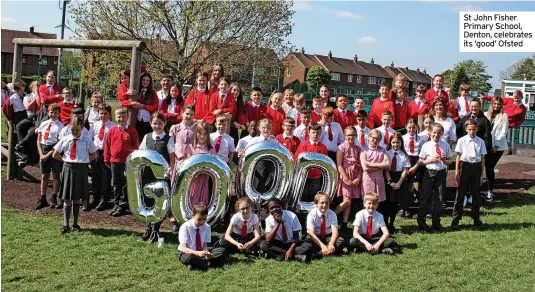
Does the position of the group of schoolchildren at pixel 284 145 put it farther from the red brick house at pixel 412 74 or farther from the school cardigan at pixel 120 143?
the red brick house at pixel 412 74

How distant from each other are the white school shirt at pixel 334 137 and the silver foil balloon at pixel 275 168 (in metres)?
1.05

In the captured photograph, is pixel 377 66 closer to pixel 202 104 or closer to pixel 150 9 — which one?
pixel 150 9

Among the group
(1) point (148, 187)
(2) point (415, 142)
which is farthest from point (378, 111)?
(1) point (148, 187)

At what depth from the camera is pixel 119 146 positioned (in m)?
9.23

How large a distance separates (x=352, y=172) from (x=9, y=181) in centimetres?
774

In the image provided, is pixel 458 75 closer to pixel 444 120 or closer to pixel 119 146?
pixel 444 120

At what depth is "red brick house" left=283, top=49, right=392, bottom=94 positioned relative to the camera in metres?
90.2

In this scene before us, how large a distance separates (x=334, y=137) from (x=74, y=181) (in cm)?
422

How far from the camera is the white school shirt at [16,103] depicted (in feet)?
44.8

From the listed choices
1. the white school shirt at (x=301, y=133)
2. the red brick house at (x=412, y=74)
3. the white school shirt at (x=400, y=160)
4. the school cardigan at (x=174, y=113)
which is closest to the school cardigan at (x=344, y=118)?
the white school shirt at (x=301, y=133)

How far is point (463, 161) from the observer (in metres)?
9.24

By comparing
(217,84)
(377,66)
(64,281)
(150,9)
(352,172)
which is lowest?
(64,281)

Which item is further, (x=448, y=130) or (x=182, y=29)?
(x=182, y=29)

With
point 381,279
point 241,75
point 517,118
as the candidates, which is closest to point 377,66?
point 241,75
